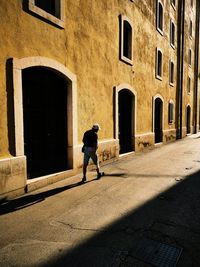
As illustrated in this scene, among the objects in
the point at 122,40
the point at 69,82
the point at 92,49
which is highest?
the point at 122,40

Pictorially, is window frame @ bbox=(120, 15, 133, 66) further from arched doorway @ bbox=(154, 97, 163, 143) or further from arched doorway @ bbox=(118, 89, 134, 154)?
arched doorway @ bbox=(154, 97, 163, 143)

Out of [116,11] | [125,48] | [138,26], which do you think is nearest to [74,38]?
[116,11]

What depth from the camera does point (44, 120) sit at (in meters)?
7.20

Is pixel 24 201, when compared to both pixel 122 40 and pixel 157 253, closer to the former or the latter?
pixel 157 253

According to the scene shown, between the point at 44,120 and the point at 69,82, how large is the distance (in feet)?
4.56

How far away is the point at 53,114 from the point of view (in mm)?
7512

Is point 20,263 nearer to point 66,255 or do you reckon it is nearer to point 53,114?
point 66,255

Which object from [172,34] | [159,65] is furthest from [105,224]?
[172,34]

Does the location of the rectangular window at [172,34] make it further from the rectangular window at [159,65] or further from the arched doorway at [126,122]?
the arched doorway at [126,122]

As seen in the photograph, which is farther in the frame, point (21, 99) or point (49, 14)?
point (49, 14)

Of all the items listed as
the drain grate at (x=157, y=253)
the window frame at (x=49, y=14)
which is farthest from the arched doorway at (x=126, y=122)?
the drain grate at (x=157, y=253)

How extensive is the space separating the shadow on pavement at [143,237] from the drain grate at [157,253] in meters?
0.03

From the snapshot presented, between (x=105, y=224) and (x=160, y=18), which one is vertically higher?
(x=160, y=18)

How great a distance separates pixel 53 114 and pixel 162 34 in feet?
35.9
